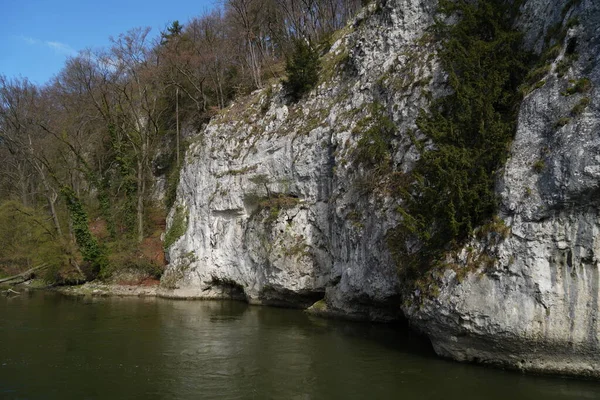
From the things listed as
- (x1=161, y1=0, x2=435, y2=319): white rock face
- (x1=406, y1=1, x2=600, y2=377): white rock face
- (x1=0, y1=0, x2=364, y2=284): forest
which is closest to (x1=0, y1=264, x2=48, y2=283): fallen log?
(x1=0, y1=0, x2=364, y2=284): forest

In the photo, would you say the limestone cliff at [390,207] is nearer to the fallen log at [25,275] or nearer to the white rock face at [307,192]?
the white rock face at [307,192]

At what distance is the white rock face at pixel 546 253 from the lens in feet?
33.4

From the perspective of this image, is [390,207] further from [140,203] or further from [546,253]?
[140,203]

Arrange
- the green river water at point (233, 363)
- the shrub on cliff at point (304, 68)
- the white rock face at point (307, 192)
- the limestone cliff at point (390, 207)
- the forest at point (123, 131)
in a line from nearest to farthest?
1. the green river water at point (233, 363)
2. the limestone cliff at point (390, 207)
3. the white rock face at point (307, 192)
4. the shrub on cliff at point (304, 68)
5. the forest at point (123, 131)

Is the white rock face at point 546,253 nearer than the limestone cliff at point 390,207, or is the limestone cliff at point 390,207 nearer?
the white rock face at point 546,253

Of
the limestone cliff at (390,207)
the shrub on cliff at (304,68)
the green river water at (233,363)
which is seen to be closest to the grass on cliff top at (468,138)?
the limestone cliff at (390,207)

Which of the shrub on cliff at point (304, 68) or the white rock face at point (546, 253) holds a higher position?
the shrub on cliff at point (304, 68)

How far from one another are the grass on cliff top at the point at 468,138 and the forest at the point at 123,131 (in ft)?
41.6

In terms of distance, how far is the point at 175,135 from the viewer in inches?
1523

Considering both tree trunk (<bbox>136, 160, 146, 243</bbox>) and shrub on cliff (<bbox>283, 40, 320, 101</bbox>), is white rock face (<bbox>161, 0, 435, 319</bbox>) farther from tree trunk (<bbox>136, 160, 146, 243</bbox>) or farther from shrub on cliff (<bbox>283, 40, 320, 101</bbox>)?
tree trunk (<bbox>136, 160, 146, 243</bbox>)

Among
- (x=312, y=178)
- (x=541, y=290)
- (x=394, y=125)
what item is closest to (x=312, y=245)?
(x=312, y=178)

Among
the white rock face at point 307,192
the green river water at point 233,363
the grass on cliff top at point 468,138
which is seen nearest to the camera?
the green river water at point 233,363

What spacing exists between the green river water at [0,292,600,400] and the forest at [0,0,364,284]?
11.1 meters

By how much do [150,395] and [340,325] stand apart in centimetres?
869
